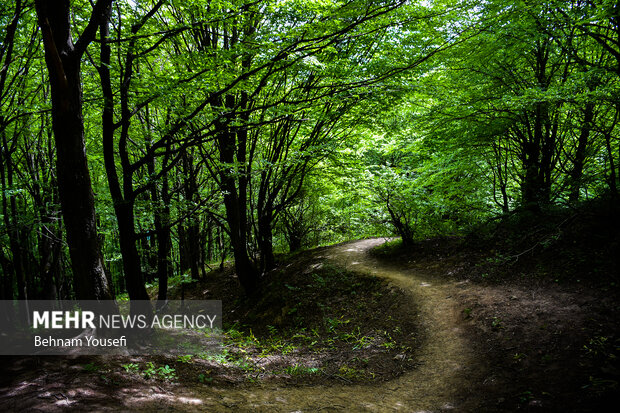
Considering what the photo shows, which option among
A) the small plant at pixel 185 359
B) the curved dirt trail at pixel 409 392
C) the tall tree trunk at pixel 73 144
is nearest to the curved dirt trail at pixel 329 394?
the curved dirt trail at pixel 409 392

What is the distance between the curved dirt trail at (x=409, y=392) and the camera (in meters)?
3.91

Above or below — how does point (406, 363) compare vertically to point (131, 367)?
below

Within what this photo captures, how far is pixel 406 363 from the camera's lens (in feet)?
17.1

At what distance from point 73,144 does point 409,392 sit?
583 cm

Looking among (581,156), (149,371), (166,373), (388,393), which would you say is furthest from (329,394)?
(581,156)

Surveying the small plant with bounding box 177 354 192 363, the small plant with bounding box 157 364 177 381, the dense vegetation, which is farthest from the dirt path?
the dense vegetation

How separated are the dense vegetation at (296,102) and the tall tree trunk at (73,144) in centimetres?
2

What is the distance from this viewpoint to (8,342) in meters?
4.77

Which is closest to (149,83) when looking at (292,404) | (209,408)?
(209,408)

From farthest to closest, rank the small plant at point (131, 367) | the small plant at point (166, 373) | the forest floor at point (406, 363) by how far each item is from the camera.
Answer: the small plant at point (166, 373) < the small plant at point (131, 367) < the forest floor at point (406, 363)

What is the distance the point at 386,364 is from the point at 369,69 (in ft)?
18.8

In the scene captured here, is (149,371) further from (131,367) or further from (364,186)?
(364,186)

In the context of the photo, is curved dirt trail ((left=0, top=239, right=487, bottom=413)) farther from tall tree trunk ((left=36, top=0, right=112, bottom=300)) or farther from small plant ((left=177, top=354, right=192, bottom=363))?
tall tree trunk ((left=36, top=0, right=112, bottom=300))

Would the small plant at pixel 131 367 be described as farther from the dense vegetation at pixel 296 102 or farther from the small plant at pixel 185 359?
the dense vegetation at pixel 296 102
